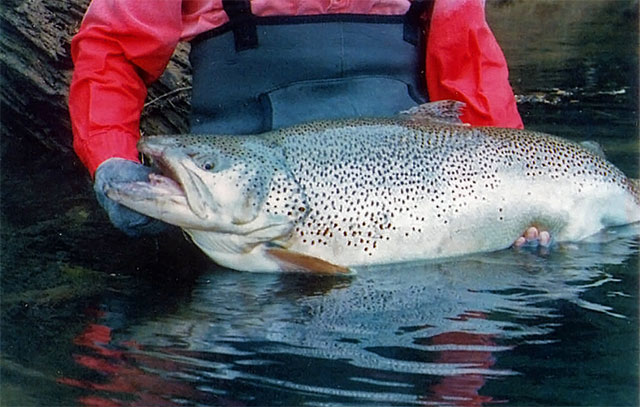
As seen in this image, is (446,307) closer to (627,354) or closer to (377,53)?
(627,354)

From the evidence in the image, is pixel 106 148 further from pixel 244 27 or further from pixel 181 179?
pixel 244 27

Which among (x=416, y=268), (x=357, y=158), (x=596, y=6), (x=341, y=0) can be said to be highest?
(x=341, y=0)

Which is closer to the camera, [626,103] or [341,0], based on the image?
[341,0]

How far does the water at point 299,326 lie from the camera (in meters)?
2.37

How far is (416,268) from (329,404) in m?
1.26

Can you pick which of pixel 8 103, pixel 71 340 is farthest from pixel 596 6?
pixel 71 340

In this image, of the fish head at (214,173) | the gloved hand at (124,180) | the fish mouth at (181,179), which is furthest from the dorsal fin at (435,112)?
the gloved hand at (124,180)

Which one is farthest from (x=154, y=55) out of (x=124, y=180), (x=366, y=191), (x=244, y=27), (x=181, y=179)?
(x=366, y=191)

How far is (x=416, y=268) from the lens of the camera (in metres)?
3.47

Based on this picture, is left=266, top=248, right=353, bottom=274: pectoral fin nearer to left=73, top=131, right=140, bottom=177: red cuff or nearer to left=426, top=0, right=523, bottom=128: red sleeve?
left=73, top=131, right=140, bottom=177: red cuff

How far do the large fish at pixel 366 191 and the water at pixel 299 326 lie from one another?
93 millimetres

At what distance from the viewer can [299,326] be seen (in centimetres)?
288

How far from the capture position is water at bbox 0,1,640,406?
2365 mm

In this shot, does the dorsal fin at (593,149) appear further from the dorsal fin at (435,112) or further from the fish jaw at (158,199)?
the fish jaw at (158,199)
